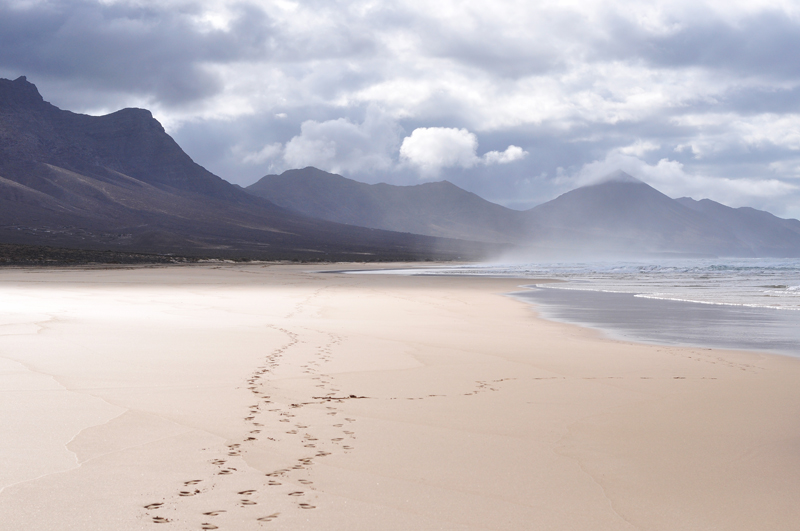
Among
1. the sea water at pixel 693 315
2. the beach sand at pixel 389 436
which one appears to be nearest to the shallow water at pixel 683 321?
the sea water at pixel 693 315

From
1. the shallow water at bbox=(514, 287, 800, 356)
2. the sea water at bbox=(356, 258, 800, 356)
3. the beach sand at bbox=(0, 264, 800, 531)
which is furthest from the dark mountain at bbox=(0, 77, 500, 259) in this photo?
the beach sand at bbox=(0, 264, 800, 531)

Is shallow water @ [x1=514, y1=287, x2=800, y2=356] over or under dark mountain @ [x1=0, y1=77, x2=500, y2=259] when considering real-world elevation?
under

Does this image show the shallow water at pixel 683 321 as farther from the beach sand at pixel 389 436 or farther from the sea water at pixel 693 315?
the beach sand at pixel 389 436

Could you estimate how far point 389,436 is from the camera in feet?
16.5

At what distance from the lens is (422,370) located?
7922 mm

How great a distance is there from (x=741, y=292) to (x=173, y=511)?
24481mm

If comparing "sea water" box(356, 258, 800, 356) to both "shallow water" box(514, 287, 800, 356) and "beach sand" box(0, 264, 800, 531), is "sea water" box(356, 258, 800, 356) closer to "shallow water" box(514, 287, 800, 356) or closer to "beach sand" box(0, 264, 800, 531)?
"shallow water" box(514, 287, 800, 356)

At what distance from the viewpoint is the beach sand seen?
3.64m

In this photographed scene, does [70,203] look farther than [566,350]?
Yes

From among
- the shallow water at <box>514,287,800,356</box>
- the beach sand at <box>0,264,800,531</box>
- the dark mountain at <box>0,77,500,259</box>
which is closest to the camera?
the beach sand at <box>0,264,800,531</box>

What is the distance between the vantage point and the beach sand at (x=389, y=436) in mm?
3639

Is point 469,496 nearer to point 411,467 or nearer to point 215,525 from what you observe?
point 411,467

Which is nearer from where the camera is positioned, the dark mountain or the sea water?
the sea water

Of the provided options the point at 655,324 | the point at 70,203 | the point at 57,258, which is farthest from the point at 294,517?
the point at 70,203
